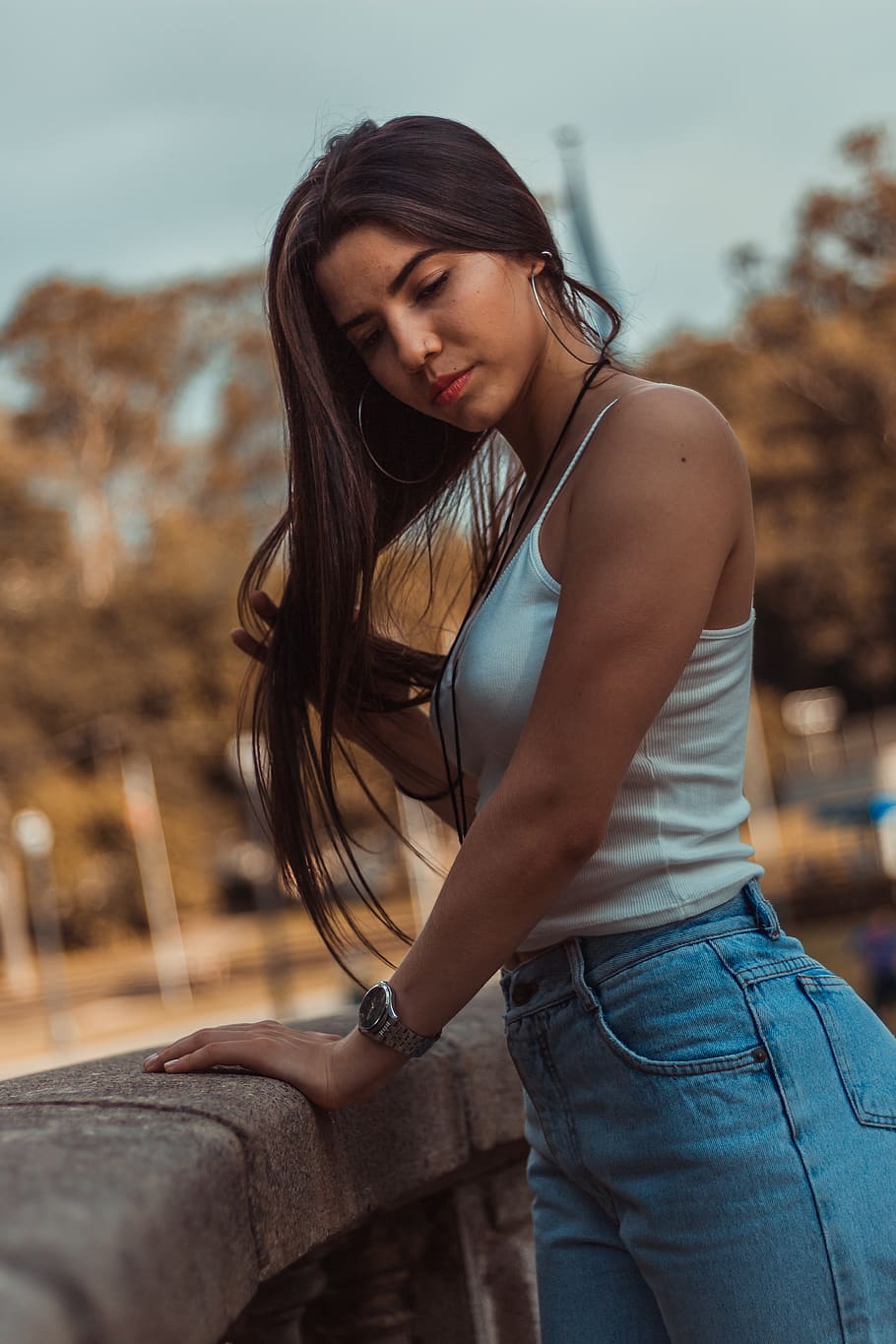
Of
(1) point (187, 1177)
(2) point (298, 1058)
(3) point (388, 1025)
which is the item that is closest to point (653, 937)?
(3) point (388, 1025)

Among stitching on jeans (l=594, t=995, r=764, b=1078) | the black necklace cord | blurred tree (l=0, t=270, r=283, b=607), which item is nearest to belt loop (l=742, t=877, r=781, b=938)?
stitching on jeans (l=594, t=995, r=764, b=1078)

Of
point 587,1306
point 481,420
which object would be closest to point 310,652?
point 481,420

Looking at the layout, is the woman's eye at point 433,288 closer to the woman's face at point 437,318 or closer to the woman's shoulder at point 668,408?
the woman's face at point 437,318

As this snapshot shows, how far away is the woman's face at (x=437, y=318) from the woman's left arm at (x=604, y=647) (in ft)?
0.73

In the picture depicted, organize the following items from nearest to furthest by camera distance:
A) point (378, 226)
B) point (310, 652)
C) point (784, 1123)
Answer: point (784, 1123) < point (378, 226) < point (310, 652)

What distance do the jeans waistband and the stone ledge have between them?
0.29 meters

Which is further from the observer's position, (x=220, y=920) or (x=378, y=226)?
(x=220, y=920)

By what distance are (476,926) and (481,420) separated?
1.83 ft

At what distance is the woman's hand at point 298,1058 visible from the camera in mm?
1707

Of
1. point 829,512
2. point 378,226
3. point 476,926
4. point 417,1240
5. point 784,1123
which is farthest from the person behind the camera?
point 829,512

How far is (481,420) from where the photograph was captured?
1824mm

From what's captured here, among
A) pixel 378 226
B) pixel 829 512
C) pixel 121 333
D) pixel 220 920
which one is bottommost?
pixel 220 920

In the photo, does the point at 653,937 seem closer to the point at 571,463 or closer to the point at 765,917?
the point at 765,917

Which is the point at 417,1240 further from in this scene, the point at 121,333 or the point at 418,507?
the point at 121,333
